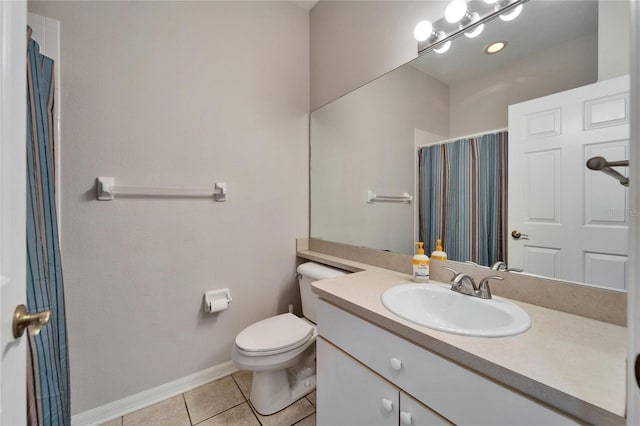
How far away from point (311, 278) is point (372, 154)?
2.96ft

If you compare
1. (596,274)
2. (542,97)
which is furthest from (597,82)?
(596,274)

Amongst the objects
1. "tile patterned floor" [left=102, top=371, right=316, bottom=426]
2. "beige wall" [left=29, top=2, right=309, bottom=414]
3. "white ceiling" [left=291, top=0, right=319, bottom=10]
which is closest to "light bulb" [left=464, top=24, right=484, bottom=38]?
"beige wall" [left=29, top=2, right=309, bottom=414]

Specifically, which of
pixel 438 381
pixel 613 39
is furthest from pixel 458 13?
pixel 438 381

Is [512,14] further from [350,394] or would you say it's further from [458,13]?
[350,394]

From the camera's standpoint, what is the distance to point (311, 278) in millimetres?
1704

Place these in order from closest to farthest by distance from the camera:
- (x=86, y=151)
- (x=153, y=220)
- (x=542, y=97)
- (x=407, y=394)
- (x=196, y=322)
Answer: (x=407, y=394) < (x=542, y=97) < (x=86, y=151) < (x=153, y=220) < (x=196, y=322)

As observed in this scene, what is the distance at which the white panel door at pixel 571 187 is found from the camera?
0.77m

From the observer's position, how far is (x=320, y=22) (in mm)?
1914

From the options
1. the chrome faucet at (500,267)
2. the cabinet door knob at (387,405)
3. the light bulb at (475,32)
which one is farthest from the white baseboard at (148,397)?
the light bulb at (475,32)

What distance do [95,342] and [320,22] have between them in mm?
2454

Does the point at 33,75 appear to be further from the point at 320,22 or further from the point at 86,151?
the point at 320,22

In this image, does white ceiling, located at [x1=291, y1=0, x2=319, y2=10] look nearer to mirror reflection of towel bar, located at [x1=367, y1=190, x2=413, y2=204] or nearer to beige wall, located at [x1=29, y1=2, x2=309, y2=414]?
beige wall, located at [x1=29, y1=2, x2=309, y2=414]
